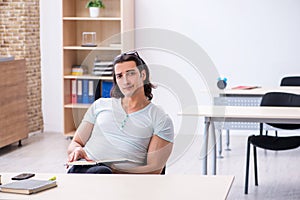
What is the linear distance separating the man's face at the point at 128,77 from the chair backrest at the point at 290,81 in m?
3.68

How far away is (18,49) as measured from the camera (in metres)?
7.02

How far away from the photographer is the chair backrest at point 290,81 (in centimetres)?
639

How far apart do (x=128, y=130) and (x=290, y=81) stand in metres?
3.59

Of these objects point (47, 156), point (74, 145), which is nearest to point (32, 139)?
point (47, 156)

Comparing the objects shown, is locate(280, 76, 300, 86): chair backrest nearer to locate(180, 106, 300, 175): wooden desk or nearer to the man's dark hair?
locate(180, 106, 300, 175): wooden desk

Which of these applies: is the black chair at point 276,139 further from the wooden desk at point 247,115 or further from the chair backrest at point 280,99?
the wooden desk at point 247,115

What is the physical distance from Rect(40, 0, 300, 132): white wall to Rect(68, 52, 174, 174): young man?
3.66 m

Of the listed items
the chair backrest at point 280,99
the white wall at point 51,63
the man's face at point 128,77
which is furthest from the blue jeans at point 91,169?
the white wall at point 51,63

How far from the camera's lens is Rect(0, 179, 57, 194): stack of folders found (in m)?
2.48

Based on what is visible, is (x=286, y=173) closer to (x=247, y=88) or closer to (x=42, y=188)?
(x=247, y=88)

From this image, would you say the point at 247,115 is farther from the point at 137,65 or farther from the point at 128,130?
the point at 137,65

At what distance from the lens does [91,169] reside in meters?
3.08

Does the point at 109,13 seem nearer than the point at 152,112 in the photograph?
No

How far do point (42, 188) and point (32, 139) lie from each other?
462cm
